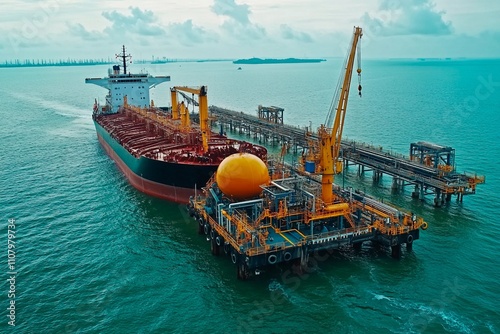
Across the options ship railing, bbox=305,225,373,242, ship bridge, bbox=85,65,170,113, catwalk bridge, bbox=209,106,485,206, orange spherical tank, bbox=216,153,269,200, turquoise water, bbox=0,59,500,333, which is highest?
ship bridge, bbox=85,65,170,113

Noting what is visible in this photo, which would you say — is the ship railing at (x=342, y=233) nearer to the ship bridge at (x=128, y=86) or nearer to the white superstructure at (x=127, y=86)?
the ship bridge at (x=128, y=86)

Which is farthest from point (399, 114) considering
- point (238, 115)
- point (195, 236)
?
point (195, 236)

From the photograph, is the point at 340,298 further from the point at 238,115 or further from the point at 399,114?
the point at 399,114

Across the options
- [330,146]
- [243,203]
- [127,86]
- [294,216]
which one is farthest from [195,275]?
[127,86]

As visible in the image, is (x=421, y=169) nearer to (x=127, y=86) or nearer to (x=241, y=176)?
(x=241, y=176)

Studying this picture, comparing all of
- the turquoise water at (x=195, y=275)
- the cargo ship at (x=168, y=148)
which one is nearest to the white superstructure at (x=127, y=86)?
the cargo ship at (x=168, y=148)

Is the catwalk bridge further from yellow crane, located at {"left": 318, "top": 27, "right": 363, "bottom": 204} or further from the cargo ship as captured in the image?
the cargo ship

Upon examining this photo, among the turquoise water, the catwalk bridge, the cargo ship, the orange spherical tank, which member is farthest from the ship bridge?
the orange spherical tank
